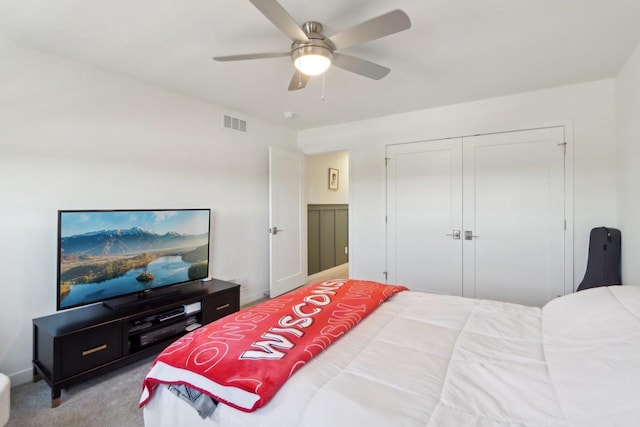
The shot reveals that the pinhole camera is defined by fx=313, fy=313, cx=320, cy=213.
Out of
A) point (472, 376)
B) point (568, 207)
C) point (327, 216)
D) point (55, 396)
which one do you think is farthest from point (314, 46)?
point (327, 216)

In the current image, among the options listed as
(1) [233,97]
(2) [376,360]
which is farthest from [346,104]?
(2) [376,360]

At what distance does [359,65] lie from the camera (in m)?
2.04

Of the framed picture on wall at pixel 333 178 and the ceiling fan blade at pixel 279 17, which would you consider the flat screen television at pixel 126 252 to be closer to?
the ceiling fan blade at pixel 279 17

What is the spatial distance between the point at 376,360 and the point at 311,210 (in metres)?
4.06

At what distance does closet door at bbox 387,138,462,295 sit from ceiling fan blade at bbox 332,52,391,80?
1.89 metres

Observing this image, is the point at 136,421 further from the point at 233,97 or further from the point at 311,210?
the point at 311,210

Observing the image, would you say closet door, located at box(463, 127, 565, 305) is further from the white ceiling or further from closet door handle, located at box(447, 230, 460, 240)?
the white ceiling

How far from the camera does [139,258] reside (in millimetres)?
2623

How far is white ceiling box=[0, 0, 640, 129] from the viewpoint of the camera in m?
1.84

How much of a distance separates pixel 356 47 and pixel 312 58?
1.92 feet

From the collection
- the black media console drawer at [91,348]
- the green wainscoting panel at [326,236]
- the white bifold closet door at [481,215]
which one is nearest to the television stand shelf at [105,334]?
→ the black media console drawer at [91,348]

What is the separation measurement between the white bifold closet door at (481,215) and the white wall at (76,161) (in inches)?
86.4

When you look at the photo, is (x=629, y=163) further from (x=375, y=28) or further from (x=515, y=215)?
(x=375, y=28)

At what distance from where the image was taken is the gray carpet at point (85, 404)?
184 centimetres
